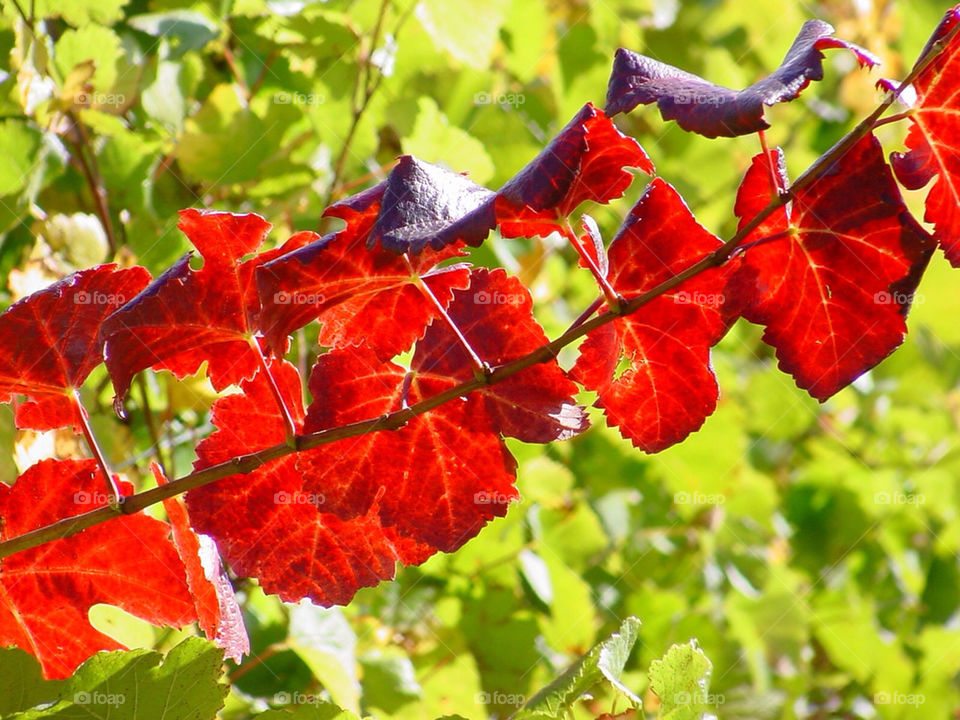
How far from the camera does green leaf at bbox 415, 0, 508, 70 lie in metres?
0.92

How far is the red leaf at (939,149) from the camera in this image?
0.42m

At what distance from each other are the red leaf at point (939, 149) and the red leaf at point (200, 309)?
26cm

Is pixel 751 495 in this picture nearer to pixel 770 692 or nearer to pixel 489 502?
pixel 770 692

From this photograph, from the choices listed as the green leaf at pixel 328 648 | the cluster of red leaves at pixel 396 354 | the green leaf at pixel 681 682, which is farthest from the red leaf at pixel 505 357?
the green leaf at pixel 328 648

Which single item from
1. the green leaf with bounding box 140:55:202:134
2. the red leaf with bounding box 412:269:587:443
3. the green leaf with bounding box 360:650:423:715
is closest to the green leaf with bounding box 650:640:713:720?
the red leaf with bounding box 412:269:587:443

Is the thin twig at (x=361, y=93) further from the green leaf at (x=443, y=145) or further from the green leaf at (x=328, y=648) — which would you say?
the green leaf at (x=328, y=648)

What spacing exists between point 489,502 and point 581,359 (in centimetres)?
7

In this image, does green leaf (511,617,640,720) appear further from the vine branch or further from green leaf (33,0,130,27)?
green leaf (33,0,130,27)

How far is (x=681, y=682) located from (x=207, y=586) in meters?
0.22

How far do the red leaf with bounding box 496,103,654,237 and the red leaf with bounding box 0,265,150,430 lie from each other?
18cm

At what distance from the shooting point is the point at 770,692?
4.38 ft

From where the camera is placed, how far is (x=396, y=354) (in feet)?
1.48

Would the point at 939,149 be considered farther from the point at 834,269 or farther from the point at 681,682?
the point at 681,682

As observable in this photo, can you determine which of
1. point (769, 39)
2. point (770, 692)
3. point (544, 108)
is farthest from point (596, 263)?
point (769, 39)
